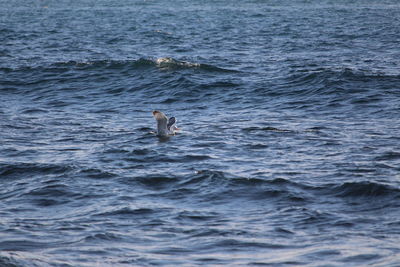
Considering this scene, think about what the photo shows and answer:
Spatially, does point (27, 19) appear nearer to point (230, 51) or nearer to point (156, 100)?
point (230, 51)

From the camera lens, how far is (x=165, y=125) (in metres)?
17.0

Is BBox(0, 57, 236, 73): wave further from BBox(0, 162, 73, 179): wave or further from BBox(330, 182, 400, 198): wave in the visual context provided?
BBox(330, 182, 400, 198): wave

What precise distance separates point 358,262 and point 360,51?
75.4 ft

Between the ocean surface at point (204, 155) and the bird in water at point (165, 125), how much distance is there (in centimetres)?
28

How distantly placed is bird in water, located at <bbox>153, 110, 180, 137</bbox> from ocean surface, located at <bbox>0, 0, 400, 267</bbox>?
28cm

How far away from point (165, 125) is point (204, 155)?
208 centimetres

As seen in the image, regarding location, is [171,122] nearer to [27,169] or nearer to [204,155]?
[204,155]

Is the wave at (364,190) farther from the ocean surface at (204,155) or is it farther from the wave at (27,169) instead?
the wave at (27,169)

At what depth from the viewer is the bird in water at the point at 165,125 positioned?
16.8 meters

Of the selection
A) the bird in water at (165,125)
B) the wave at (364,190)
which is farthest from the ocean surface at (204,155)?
the bird in water at (165,125)

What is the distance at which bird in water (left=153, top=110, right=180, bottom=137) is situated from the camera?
16844 mm

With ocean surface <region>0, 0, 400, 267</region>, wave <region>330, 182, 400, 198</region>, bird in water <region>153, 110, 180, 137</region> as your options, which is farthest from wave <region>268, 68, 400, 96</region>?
wave <region>330, 182, 400, 198</region>

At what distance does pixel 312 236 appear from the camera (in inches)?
406

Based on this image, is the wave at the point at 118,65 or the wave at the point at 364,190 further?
the wave at the point at 118,65
